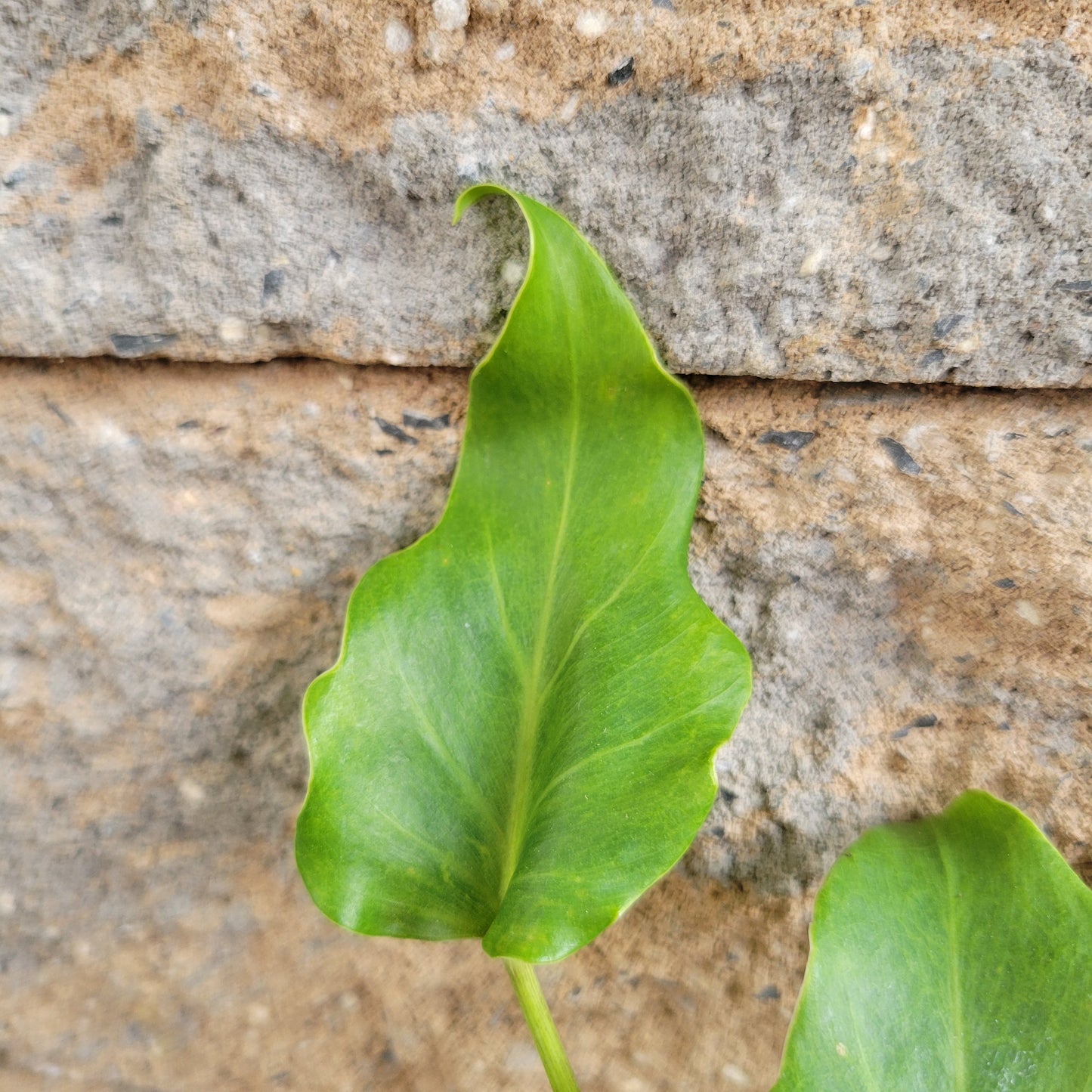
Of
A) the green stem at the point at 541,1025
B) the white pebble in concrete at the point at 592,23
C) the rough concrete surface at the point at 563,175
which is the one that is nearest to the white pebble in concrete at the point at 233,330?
the rough concrete surface at the point at 563,175

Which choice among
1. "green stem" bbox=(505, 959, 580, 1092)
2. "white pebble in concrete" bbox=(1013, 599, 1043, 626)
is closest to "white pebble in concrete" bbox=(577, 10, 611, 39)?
"white pebble in concrete" bbox=(1013, 599, 1043, 626)

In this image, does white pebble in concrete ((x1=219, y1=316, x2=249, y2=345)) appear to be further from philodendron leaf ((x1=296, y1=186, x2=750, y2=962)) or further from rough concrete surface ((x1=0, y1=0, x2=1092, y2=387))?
philodendron leaf ((x1=296, y1=186, x2=750, y2=962))

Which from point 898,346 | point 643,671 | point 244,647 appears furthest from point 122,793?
point 898,346

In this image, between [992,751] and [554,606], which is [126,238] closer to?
[554,606]

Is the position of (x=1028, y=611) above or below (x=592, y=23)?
below

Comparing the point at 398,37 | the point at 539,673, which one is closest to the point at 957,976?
the point at 539,673

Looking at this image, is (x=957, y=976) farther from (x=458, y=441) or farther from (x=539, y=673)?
(x=458, y=441)
